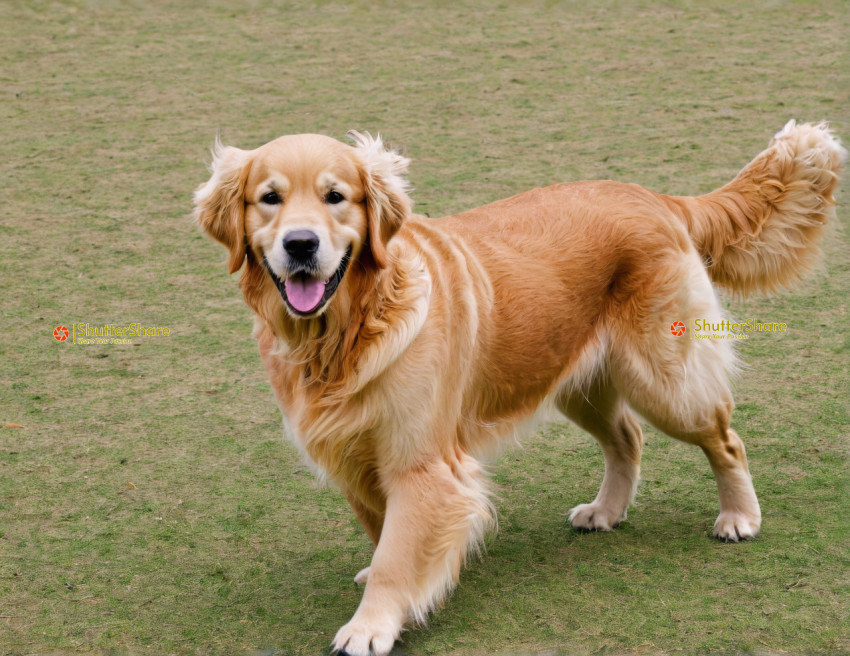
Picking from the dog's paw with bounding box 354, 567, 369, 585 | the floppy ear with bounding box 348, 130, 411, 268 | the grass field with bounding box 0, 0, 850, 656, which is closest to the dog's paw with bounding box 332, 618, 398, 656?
the grass field with bounding box 0, 0, 850, 656

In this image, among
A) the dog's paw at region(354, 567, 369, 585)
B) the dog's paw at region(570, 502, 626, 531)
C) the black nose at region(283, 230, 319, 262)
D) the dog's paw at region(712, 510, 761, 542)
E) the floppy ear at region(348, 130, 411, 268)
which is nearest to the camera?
the black nose at region(283, 230, 319, 262)

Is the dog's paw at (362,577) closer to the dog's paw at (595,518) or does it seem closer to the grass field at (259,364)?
the grass field at (259,364)

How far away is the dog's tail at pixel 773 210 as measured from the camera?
448 cm

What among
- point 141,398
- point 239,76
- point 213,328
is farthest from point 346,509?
point 239,76

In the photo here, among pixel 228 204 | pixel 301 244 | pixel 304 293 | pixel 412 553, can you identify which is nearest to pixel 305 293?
pixel 304 293

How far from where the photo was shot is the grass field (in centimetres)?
370

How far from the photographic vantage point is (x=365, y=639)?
3402mm

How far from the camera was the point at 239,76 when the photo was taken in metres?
10.2

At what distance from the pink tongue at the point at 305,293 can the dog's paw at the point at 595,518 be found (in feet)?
5.69

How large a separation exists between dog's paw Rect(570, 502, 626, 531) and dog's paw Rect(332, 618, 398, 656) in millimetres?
1264

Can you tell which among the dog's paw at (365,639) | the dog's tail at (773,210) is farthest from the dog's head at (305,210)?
the dog's tail at (773,210)

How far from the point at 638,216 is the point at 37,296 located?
4.12 meters

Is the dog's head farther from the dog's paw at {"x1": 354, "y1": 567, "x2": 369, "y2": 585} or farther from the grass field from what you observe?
the grass field

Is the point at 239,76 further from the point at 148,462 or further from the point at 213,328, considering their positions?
the point at 148,462
